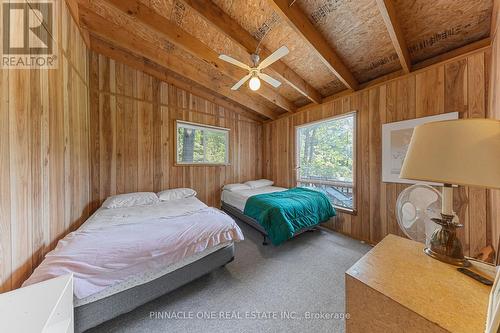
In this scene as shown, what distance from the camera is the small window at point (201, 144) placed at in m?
3.76

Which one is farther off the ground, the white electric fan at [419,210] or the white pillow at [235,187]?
the white electric fan at [419,210]

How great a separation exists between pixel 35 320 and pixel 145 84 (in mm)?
3519

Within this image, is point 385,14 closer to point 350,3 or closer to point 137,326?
point 350,3

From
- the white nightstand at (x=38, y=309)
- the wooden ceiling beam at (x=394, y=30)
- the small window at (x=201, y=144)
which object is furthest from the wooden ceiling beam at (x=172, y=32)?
the white nightstand at (x=38, y=309)

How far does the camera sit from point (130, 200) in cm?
271

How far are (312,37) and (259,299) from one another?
287 centimetres

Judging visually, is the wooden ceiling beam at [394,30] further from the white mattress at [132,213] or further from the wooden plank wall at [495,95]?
the white mattress at [132,213]

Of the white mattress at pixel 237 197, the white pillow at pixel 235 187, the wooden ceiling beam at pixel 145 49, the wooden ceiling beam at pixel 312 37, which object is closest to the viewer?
the wooden ceiling beam at pixel 312 37

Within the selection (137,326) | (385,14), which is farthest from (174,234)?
(385,14)

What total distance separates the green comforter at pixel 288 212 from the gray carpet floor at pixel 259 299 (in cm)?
36

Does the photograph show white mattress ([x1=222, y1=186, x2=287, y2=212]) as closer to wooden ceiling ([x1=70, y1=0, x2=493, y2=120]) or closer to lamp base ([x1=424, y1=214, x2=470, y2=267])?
wooden ceiling ([x1=70, y1=0, x2=493, y2=120])

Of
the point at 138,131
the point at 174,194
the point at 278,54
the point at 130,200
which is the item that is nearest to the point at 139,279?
the point at 130,200

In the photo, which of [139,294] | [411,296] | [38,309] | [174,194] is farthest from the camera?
[174,194]

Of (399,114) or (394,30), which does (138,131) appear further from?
(399,114)
